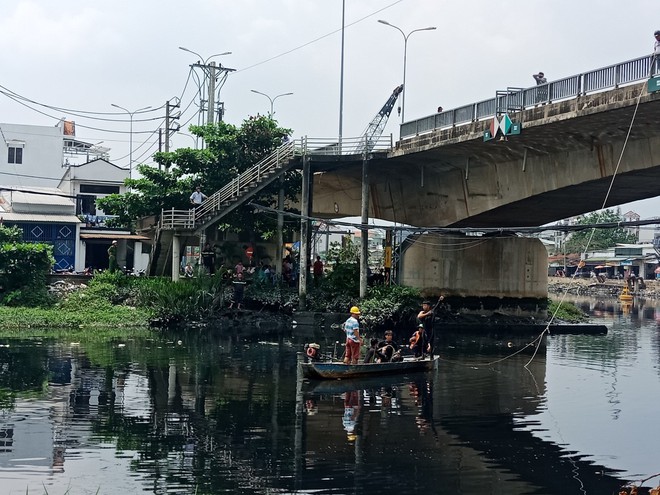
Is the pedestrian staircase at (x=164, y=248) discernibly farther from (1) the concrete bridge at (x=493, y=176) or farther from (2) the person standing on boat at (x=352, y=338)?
(2) the person standing on boat at (x=352, y=338)

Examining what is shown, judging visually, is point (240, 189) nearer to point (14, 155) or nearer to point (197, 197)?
point (197, 197)

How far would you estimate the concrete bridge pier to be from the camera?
44.9 m

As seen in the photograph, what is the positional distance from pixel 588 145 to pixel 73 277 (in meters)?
26.0

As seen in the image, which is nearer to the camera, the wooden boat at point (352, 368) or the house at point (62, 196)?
the wooden boat at point (352, 368)

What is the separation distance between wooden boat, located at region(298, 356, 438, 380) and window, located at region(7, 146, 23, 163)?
2215 inches

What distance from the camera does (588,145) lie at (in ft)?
104

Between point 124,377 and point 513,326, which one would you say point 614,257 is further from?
point 124,377

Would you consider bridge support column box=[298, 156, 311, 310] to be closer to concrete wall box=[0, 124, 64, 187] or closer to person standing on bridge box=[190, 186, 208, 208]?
person standing on bridge box=[190, 186, 208, 208]

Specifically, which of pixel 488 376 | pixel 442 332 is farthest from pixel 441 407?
pixel 442 332

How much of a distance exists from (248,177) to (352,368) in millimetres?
20661

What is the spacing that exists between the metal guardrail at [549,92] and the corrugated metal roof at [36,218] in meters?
26.0

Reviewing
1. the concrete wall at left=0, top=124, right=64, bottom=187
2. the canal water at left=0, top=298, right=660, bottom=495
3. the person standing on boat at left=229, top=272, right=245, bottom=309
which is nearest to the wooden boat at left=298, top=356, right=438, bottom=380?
the canal water at left=0, top=298, right=660, bottom=495

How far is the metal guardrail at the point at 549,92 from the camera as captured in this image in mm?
26828

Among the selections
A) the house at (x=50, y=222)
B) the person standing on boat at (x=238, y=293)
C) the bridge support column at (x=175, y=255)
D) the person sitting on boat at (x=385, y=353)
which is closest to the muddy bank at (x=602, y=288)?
the house at (x=50, y=222)
